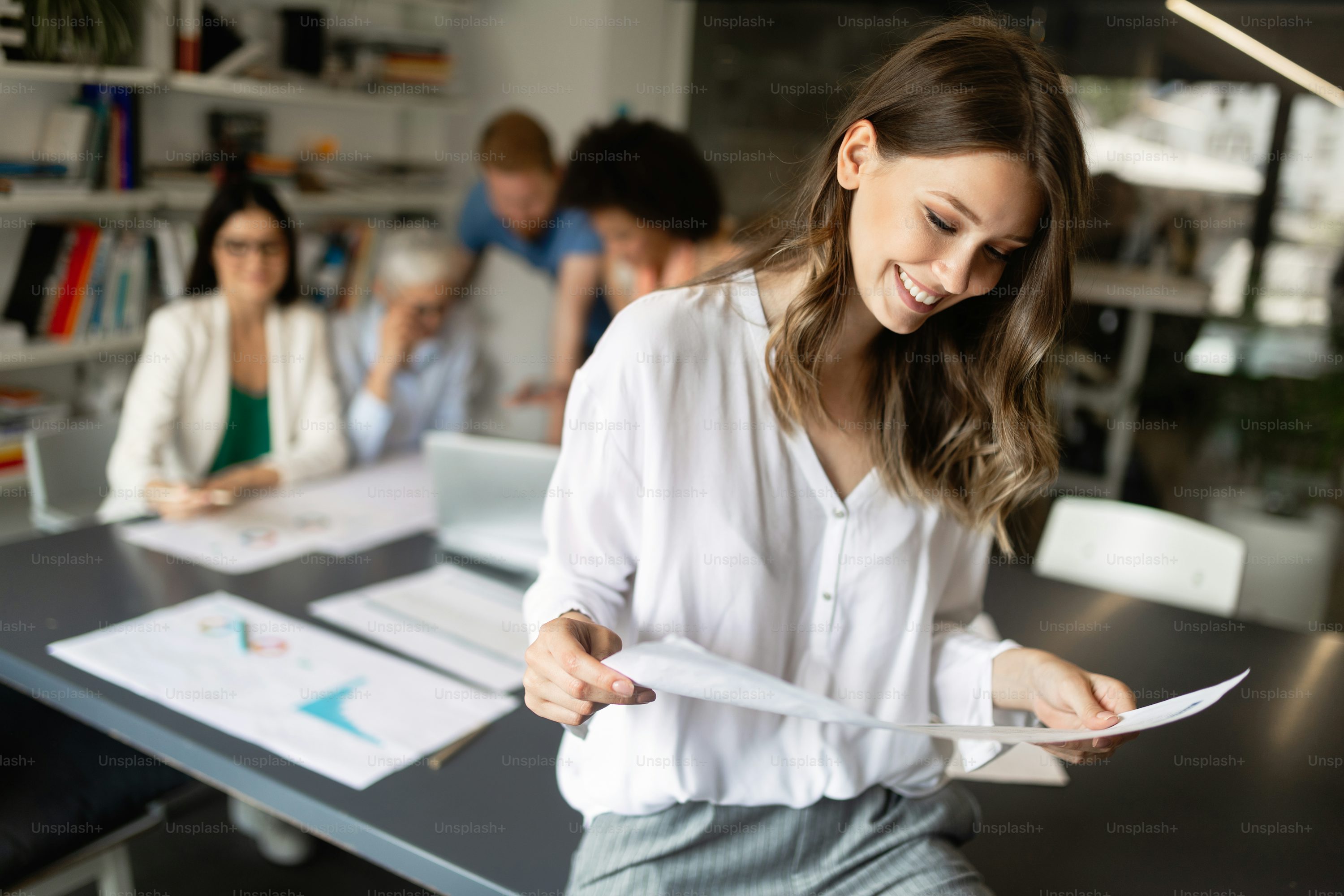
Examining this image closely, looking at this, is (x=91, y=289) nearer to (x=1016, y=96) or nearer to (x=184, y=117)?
(x=184, y=117)

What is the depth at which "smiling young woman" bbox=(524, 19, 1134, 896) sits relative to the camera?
3.31 feet

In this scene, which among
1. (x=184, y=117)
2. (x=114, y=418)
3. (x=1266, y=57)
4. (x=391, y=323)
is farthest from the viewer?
(x=1266, y=57)

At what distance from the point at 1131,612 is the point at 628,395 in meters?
1.28

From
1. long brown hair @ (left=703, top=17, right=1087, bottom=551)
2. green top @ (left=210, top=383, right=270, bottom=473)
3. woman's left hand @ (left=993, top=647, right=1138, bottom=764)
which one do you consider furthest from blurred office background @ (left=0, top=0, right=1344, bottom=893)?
woman's left hand @ (left=993, top=647, right=1138, bottom=764)

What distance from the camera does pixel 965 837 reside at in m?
1.19

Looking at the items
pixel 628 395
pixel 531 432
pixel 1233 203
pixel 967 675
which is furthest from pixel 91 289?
pixel 1233 203

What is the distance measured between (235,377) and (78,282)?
39.1 inches

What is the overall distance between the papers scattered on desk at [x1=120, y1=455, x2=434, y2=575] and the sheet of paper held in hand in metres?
1.09

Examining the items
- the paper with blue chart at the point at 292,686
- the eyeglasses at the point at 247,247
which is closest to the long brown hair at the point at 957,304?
the paper with blue chart at the point at 292,686

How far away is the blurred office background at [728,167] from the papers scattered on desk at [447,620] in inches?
47.7

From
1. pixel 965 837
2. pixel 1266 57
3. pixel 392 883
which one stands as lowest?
pixel 392 883

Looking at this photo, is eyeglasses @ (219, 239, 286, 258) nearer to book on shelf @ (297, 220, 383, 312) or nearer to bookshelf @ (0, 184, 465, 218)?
bookshelf @ (0, 184, 465, 218)

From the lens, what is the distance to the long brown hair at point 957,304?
973mm

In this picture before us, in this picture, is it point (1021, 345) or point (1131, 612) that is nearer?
point (1021, 345)
